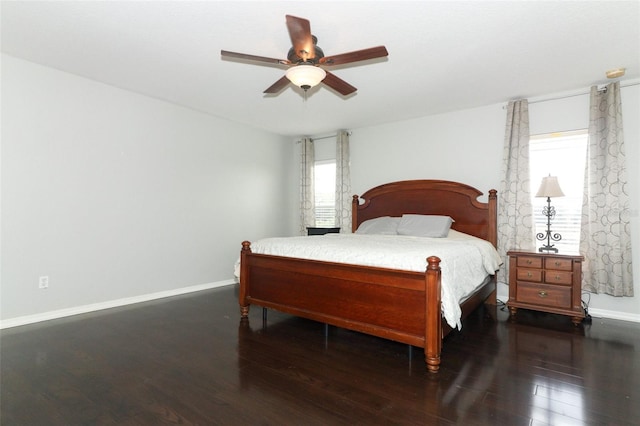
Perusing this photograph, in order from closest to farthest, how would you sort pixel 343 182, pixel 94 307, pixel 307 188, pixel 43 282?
pixel 43 282
pixel 94 307
pixel 343 182
pixel 307 188

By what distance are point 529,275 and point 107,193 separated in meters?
4.82

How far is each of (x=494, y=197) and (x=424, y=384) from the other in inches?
113

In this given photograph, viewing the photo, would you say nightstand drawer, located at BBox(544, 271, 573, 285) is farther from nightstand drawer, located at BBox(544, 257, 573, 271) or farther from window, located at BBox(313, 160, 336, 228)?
window, located at BBox(313, 160, 336, 228)

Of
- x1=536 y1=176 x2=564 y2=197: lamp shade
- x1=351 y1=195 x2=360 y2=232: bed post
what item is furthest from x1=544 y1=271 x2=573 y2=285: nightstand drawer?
x1=351 y1=195 x2=360 y2=232: bed post

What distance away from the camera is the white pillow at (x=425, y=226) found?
3.99 m

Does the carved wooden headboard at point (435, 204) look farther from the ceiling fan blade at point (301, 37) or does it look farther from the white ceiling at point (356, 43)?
the ceiling fan blade at point (301, 37)

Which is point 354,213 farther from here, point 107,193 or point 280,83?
point 107,193

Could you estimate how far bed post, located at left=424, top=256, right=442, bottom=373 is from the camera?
2.21 meters

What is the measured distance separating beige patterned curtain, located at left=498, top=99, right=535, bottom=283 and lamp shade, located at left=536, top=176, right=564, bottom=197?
0.35 m

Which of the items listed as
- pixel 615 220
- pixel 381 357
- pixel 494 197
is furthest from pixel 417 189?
pixel 381 357

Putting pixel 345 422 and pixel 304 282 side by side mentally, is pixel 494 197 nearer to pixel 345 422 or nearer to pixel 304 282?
pixel 304 282

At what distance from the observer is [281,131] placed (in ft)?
19.1

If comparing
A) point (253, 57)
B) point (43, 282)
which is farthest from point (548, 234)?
point (43, 282)

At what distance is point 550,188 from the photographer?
349 centimetres
